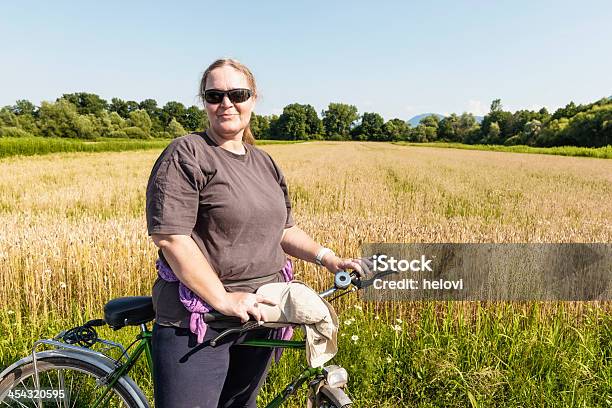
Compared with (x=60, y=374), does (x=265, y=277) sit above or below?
above

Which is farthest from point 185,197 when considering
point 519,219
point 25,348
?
point 519,219

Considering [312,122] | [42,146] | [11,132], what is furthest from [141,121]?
[312,122]

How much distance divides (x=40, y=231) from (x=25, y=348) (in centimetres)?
262

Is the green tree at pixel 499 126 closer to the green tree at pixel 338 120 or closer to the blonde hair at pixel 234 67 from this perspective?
the green tree at pixel 338 120

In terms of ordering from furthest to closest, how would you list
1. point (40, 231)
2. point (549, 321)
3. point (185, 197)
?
point (40, 231) < point (549, 321) < point (185, 197)

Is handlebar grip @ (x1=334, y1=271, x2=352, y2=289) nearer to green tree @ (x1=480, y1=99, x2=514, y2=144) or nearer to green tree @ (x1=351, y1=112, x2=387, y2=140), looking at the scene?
green tree @ (x1=480, y1=99, x2=514, y2=144)

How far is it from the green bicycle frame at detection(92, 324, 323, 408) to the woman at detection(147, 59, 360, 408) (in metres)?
0.11

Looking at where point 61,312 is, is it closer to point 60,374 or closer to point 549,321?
point 60,374

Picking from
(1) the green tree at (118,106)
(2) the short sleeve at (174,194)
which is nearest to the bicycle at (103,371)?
(2) the short sleeve at (174,194)

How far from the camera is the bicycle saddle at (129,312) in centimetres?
204

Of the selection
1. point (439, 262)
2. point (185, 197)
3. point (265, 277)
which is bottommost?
point (439, 262)

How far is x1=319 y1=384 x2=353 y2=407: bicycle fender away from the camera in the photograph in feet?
5.89

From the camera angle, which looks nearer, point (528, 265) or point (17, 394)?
point (17, 394)

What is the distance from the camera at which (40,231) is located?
6031 mm
